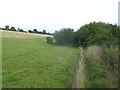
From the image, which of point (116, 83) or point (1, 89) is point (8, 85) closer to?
point (1, 89)

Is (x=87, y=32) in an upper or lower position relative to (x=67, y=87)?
upper

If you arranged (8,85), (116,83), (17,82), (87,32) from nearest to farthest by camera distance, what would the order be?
(116,83)
(8,85)
(17,82)
(87,32)

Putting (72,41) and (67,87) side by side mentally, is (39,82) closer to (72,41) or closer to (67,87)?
(67,87)

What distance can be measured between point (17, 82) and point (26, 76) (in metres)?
1.65

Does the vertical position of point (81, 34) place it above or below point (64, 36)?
above

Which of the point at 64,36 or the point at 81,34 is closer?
the point at 81,34

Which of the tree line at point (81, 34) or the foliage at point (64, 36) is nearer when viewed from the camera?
the tree line at point (81, 34)

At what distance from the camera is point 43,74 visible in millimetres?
13281

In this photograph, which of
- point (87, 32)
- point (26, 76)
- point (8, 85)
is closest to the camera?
point (8, 85)

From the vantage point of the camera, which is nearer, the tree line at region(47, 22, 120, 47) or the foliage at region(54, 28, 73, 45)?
the tree line at region(47, 22, 120, 47)

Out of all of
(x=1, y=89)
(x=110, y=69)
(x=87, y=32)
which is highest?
(x=87, y=32)

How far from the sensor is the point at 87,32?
45.4 metres

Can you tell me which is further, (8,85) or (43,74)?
(43,74)

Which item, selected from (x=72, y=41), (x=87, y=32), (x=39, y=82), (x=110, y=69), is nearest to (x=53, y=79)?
(x=39, y=82)
